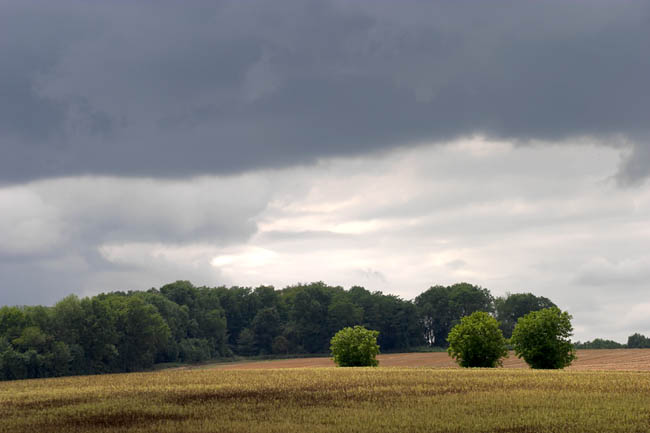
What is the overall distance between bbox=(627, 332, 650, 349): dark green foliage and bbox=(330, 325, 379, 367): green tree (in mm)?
105805

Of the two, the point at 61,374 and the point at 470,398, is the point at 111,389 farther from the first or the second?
the point at 61,374

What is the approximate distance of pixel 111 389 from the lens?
55.1 m

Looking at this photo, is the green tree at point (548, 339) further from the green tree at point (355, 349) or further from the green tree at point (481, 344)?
the green tree at point (355, 349)

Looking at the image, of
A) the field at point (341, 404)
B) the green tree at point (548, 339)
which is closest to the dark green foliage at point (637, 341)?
the green tree at point (548, 339)

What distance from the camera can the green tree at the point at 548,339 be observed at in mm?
83625

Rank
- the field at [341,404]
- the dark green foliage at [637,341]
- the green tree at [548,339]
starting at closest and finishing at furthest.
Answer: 1. the field at [341,404]
2. the green tree at [548,339]
3. the dark green foliage at [637,341]

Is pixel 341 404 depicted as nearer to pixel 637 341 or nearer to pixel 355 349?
pixel 355 349

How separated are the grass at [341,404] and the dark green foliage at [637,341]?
12665 centimetres

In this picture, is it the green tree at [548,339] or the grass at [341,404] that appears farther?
the green tree at [548,339]

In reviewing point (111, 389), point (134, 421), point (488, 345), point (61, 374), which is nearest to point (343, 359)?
point (488, 345)

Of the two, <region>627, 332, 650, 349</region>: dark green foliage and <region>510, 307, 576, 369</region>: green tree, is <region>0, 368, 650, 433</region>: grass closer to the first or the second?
<region>510, 307, 576, 369</region>: green tree

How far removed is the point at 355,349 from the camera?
91688mm

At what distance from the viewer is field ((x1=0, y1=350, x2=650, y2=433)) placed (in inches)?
1374

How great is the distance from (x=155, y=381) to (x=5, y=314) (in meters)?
97.2
